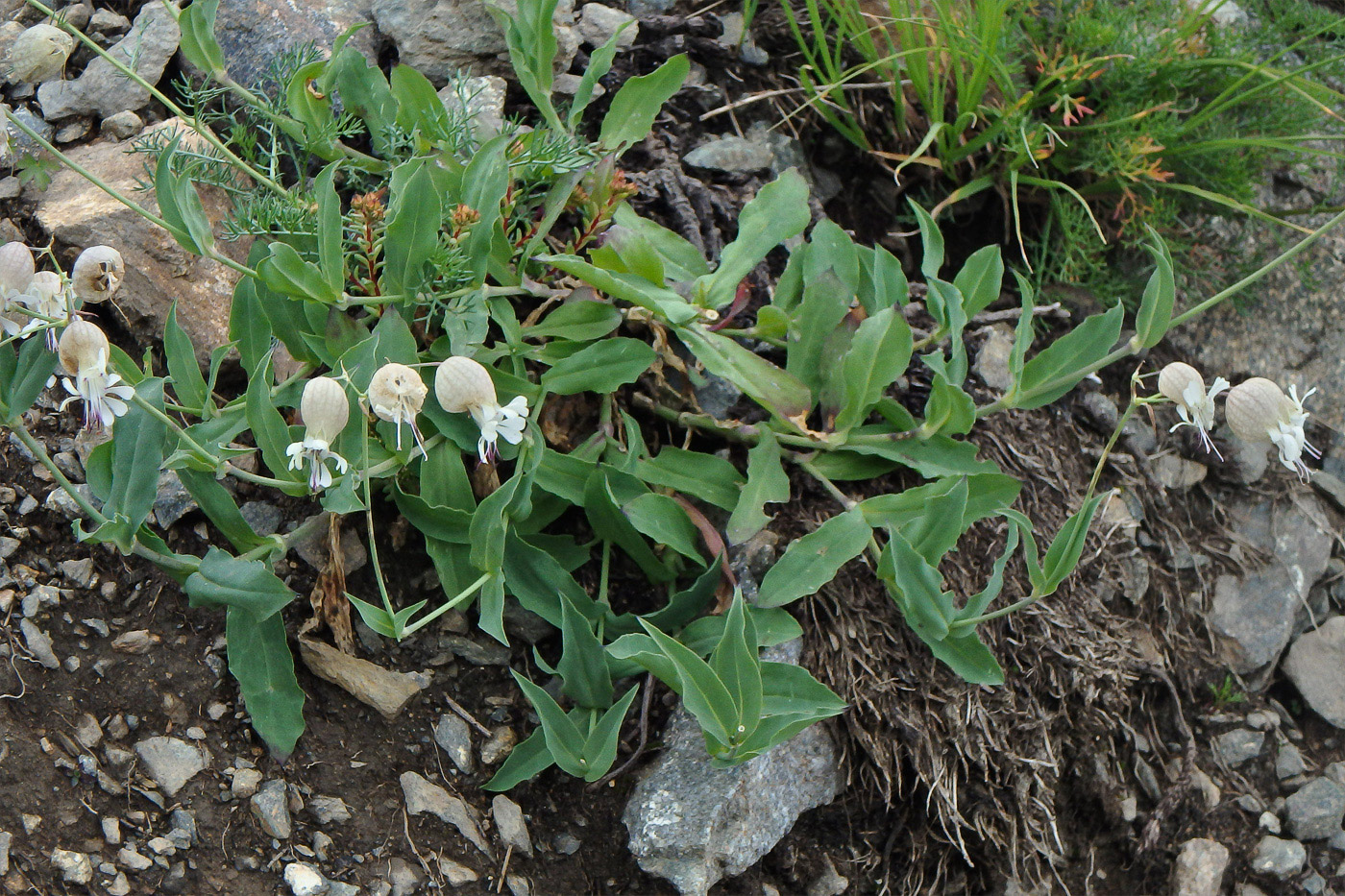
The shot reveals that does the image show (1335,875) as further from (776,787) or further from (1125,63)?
(1125,63)

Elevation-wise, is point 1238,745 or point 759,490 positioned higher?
point 759,490

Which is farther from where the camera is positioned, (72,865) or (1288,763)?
(1288,763)

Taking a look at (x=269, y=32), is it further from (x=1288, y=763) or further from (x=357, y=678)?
(x=1288, y=763)

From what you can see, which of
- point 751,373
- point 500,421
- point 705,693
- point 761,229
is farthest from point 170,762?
point 761,229

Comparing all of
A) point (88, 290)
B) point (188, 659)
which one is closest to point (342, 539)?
point (188, 659)

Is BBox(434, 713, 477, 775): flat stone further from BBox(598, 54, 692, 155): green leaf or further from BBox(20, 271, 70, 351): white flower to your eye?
BBox(598, 54, 692, 155): green leaf

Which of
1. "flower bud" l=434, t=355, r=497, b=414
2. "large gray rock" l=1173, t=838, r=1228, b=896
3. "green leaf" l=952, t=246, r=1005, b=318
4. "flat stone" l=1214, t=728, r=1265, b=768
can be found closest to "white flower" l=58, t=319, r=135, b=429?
"flower bud" l=434, t=355, r=497, b=414
